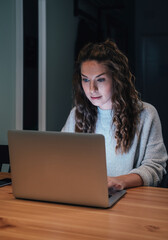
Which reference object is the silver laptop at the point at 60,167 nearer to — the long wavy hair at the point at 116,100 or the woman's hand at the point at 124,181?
the woman's hand at the point at 124,181

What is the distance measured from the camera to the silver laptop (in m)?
1.07

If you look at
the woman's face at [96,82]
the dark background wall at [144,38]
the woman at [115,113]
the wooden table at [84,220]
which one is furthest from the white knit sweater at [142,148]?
the dark background wall at [144,38]

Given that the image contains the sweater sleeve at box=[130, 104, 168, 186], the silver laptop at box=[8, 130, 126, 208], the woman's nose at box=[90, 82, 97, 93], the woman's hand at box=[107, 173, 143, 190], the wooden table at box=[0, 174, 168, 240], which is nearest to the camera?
the wooden table at box=[0, 174, 168, 240]

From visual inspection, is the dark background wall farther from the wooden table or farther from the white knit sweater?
the wooden table

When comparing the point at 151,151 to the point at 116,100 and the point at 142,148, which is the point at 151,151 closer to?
the point at 142,148

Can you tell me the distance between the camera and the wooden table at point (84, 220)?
881mm

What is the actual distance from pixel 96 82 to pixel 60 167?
2.53ft

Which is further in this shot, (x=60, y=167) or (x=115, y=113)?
(x=115, y=113)

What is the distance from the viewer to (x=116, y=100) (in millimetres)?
1845

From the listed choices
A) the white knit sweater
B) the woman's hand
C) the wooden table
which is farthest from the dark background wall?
the wooden table

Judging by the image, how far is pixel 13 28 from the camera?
9.34 feet

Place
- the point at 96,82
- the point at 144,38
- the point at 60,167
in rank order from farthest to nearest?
the point at 144,38 → the point at 96,82 → the point at 60,167

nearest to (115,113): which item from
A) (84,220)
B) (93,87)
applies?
(93,87)

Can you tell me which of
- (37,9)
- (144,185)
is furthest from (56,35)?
(144,185)
